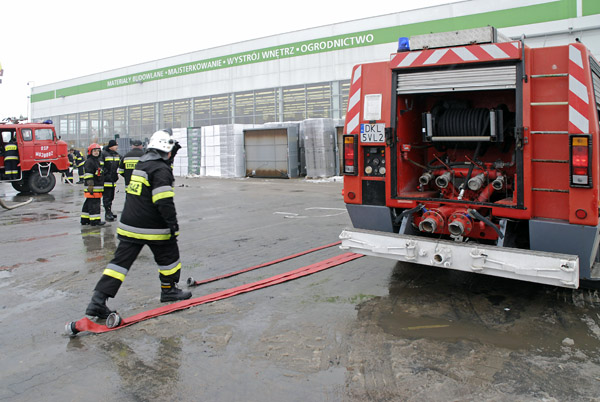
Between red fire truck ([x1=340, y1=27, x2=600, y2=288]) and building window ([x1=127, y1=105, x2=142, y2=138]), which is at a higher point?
building window ([x1=127, y1=105, x2=142, y2=138])

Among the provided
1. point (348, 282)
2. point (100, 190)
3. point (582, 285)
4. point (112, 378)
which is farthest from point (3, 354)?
point (100, 190)

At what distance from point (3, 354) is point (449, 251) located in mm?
3660

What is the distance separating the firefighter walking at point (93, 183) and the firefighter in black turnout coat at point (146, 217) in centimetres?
557

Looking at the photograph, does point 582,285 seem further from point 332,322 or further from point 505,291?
point 332,322

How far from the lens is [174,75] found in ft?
120

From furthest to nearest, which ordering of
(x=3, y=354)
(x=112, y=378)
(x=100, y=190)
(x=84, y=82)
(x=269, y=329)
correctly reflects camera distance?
1. (x=84, y=82)
2. (x=100, y=190)
3. (x=269, y=329)
4. (x=3, y=354)
5. (x=112, y=378)

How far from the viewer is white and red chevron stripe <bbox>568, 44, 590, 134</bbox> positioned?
3764 millimetres

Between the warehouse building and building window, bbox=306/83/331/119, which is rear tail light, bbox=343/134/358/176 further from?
building window, bbox=306/83/331/119

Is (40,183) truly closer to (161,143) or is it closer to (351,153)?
(161,143)

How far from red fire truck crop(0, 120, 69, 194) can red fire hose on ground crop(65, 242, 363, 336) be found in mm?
14347

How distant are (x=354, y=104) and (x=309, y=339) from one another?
98.8 inches

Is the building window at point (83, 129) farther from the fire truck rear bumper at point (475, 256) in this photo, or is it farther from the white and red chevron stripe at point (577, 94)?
the white and red chevron stripe at point (577, 94)

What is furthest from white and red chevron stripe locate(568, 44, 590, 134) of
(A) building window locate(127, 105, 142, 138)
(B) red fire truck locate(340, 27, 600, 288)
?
(A) building window locate(127, 105, 142, 138)

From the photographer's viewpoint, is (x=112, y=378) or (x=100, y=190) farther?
(x=100, y=190)
